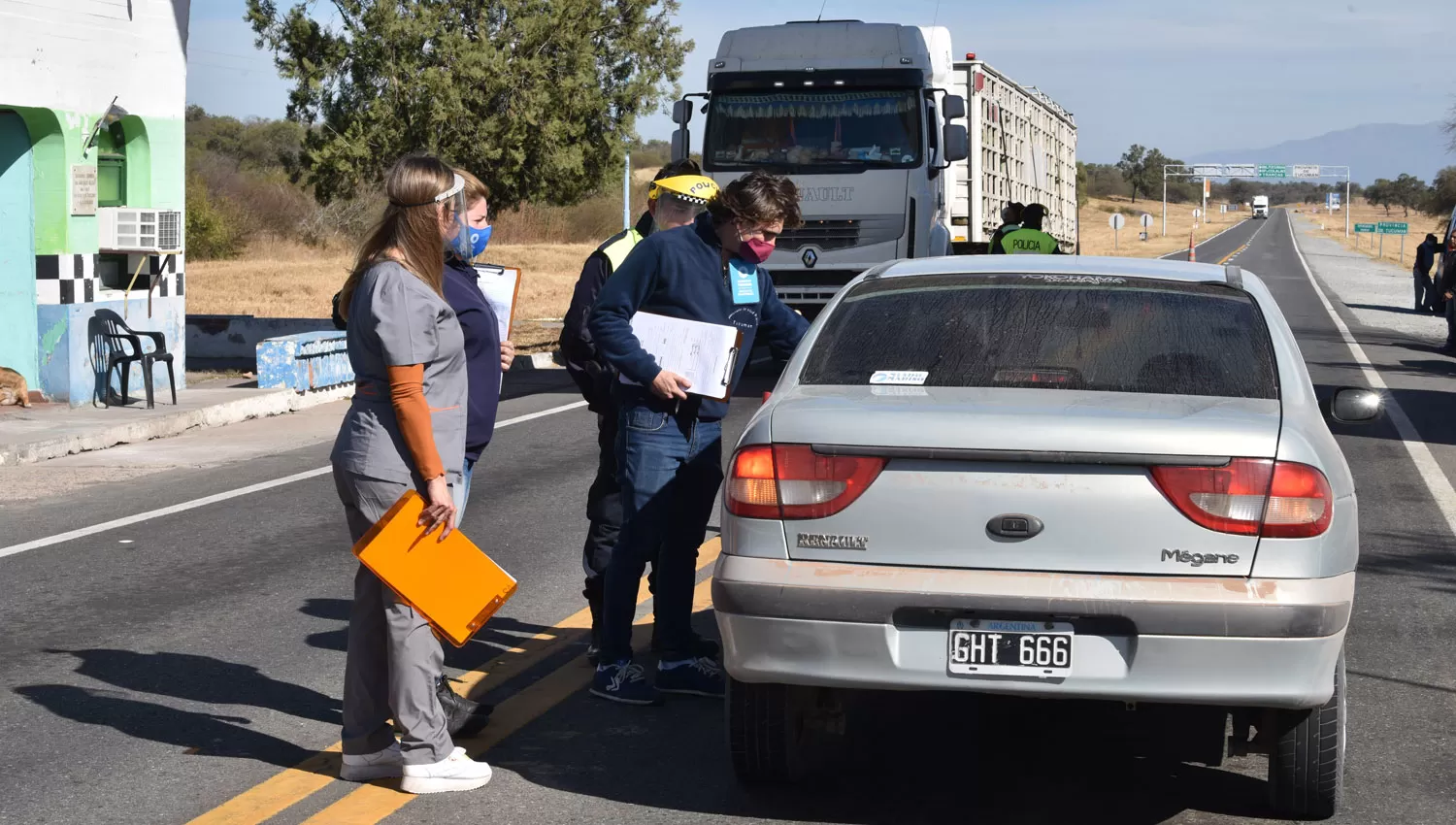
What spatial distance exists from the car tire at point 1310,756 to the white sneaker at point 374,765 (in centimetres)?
242

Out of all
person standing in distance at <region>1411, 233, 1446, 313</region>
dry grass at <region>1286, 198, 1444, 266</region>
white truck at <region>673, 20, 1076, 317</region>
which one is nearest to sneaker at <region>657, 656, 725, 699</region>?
white truck at <region>673, 20, 1076, 317</region>

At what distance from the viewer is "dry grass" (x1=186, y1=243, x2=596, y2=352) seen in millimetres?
29375

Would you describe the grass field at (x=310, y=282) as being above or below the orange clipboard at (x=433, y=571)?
above

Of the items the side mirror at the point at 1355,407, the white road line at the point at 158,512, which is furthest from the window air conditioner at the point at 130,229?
the side mirror at the point at 1355,407

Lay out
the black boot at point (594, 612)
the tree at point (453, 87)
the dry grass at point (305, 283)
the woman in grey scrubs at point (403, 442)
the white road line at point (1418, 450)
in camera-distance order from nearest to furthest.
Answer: the woman in grey scrubs at point (403, 442) < the black boot at point (594, 612) < the white road line at point (1418, 450) < the tree at point (453, 87) < the dry grass at point (305, 283)

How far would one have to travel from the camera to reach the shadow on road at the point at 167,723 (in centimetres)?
514

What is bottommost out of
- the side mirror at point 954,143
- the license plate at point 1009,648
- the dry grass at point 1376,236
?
the license plate at point 1009,648

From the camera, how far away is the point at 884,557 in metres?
4.19

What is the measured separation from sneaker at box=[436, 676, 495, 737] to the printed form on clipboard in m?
1.23

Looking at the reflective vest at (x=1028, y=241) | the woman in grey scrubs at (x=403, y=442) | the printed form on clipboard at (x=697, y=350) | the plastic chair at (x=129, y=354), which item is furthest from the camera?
the plastic chair at (x=129, y=354)

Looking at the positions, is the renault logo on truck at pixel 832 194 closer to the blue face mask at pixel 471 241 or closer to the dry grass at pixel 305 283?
the dry grass at pixel 305 283

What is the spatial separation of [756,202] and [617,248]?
0.96 metres

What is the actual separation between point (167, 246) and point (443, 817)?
1217cm

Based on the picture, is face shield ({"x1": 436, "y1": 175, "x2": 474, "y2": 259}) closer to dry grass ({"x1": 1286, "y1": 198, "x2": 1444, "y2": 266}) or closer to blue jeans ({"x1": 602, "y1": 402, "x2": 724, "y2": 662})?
blue jeans ({"x1": 602, "y1": 402, "x2": 724, "y2": 662})
